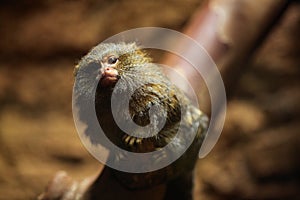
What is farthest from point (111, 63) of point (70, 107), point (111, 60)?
point (70, 107)

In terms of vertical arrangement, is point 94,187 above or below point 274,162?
below

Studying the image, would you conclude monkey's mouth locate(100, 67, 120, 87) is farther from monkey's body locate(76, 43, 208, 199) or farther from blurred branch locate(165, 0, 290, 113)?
blurred branch locate(165, 0, 290, 113)

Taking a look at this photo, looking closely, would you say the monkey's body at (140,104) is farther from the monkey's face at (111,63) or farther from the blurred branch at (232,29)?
the blurred branch at (232,29)

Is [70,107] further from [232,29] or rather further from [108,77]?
[108,77]

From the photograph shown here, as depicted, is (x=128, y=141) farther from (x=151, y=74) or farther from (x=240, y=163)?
(x=240, y=163)

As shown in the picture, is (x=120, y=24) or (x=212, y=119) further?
(x=120, y=24)

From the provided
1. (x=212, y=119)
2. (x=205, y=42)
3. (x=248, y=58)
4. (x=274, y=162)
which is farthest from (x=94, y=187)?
(x=274, y=162)

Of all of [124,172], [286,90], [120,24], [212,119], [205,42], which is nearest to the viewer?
[124,172]

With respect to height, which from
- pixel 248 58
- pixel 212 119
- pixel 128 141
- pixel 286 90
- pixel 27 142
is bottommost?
pixel 128 141
